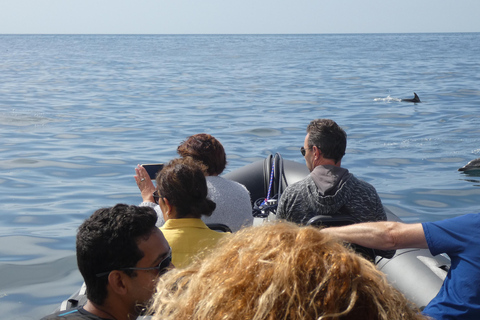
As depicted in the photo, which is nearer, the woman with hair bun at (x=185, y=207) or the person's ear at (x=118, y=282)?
the person's ear at (x=118, y=282)

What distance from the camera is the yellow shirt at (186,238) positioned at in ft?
9.41

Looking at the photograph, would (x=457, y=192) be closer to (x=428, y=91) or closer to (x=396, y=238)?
(x=396, y=238)

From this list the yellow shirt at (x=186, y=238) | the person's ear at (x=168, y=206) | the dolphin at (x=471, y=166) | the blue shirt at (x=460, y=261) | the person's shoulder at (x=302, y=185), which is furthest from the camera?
the dolphin at (x=471, y=166)

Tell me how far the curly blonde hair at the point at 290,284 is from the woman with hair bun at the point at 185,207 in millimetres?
1773

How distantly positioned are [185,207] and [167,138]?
8314 mm

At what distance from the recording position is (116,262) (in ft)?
7.10

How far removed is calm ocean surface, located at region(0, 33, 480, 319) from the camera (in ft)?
20.2

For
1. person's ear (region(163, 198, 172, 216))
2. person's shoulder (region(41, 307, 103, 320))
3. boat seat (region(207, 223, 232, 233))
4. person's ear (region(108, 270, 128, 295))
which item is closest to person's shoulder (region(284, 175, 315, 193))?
boat seat (region(207, 223, 232, 233))

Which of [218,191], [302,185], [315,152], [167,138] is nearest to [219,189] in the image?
[218,191]

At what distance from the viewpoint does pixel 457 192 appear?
787 centimetres

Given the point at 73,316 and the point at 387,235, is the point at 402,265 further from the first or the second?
the point at 73,316

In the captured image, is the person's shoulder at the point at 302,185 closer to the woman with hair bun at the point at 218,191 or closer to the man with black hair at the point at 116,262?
the woman with hair bun at the point at 218,191

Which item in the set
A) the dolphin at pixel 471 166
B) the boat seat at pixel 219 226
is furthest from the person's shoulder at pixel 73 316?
the dolphin at pixel 471 166

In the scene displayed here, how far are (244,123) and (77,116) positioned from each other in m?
4.09
